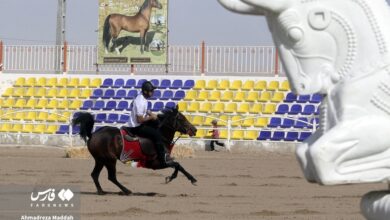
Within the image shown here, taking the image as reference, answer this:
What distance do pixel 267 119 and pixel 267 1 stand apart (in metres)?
29.1

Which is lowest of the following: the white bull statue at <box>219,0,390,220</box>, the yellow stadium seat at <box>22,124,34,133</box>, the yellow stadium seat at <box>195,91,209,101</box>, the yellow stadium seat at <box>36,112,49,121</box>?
the yellow stadium seat at <box>22,124,34,133</box>

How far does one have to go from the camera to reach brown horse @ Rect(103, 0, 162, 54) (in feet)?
125

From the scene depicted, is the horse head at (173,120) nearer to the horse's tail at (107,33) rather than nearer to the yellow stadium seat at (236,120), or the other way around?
the yellow stadium seat at (236,120)

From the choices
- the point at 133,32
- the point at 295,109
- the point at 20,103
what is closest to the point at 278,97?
the point at 295,109

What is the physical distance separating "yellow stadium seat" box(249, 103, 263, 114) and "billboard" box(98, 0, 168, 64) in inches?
215

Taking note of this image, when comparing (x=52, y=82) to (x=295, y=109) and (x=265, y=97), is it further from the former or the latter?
(x=295, y=109)

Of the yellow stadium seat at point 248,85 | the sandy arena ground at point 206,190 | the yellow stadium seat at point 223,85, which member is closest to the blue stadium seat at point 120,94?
the yellow stadium seat at point 223,85

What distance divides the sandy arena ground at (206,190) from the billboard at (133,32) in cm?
1138

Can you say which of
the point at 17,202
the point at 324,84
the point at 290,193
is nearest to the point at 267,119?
the point at 290,193

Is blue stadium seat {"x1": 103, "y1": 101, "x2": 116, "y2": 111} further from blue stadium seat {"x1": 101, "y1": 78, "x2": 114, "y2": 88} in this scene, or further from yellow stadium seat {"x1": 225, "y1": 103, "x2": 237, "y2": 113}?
yellow stadium seat {"x1": 225, "y1": 103, "x2": 237, "y2": 113}

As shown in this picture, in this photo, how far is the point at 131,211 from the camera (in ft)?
43.2

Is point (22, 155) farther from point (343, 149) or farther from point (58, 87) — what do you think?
point (343, 149)

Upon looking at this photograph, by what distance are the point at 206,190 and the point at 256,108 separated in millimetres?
16602

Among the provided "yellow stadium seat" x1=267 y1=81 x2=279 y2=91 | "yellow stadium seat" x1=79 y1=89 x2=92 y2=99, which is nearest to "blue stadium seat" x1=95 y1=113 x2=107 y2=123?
"yellow stadium seat" x1=79 y1=89 x2=92 y2=99
